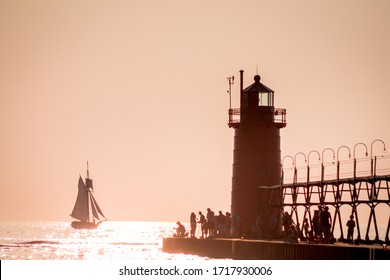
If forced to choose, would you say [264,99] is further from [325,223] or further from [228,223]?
[325,223]

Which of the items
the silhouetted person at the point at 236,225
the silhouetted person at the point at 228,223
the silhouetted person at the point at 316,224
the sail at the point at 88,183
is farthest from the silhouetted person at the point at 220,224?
the sail at the point at 88,183

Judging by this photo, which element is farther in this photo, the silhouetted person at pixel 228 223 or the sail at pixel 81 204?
the sail at pixel 81 204

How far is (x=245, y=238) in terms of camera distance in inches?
2306

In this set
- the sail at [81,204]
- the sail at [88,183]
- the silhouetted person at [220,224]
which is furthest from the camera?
the sail at [88,183]

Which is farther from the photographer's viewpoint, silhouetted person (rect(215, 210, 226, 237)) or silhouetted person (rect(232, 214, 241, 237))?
silhouetted person (rect(215, 210, 226, 237))

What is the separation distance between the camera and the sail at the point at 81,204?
159913 mm

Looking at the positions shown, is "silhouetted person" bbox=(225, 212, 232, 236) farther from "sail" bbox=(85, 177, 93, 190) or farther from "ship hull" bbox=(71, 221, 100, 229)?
"sail" bbox=(85, 177, 93, 190)

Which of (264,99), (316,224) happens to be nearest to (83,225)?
(264,99)

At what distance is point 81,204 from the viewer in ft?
530

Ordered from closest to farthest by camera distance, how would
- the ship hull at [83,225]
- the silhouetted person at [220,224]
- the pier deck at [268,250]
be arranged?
the pier deck at [268,250]
the silhouetted person at [220,224]
the ship hull at [83,225]

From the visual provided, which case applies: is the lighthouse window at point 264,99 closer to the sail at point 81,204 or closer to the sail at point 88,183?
the sail at point 81,204

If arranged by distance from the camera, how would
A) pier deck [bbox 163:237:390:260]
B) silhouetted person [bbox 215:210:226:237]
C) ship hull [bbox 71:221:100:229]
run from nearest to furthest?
1. pier deck [bbox 163:237:390:260]
2. silhouetted person [bbox 215:210:226:237]
3. ship hull [bbox 71:221:100:229]

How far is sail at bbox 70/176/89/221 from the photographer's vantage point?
15991 cm

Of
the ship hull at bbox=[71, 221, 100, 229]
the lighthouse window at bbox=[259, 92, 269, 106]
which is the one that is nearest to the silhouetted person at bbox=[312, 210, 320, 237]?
the lighthouse window at bbox=[259, 92, 269, 106]
